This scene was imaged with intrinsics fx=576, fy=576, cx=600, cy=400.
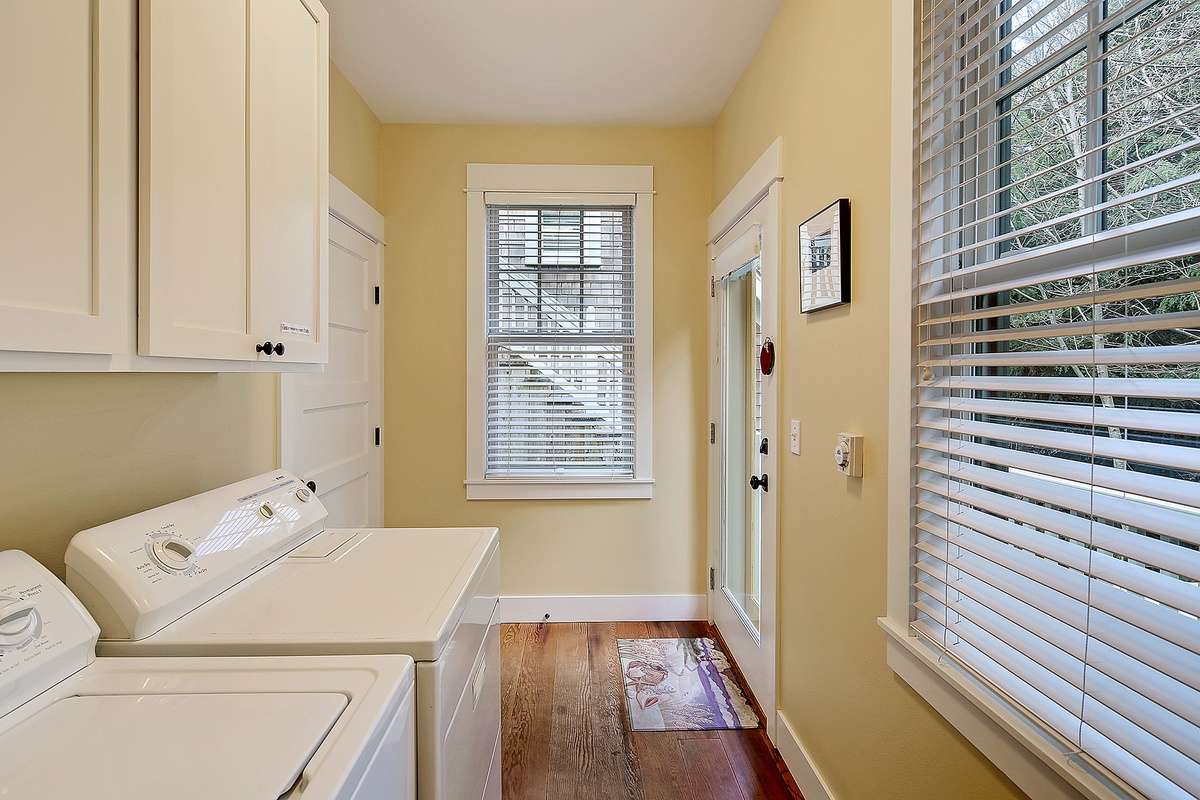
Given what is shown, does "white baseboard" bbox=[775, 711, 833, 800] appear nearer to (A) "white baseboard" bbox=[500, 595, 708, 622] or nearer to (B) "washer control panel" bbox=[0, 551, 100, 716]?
(A) "white baseboard" bbox=[500, 595, 708, 622]

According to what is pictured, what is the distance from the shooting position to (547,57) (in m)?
2.37

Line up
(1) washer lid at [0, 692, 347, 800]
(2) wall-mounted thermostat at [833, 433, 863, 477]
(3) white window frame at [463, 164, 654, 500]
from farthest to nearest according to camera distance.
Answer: (3) white window frame at [463, 164, 654, 500], (2) wall-mounted thermostat at [833, 433, 863, 477], (1) washer lid at [0, 692, 347, 800]

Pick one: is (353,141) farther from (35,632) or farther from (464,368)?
(35,632)

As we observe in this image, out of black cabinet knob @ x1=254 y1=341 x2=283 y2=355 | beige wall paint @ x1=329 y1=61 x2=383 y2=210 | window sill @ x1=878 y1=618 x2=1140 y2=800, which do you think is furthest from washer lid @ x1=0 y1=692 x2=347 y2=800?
beige wall paint @ x1=329 y1=61 x2=383 y2=210

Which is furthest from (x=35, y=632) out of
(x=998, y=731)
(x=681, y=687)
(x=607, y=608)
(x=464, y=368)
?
(x=607, y=608)

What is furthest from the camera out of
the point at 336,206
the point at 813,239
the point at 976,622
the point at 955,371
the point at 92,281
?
the point at 336,206

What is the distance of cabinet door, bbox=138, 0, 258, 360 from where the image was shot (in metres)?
0.91

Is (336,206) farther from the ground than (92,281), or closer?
farther from the ground

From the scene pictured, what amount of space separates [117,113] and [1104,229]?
1.49m

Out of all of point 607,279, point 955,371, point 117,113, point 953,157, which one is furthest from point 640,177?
point 117,113

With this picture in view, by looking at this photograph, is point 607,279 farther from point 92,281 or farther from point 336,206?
point 92,281

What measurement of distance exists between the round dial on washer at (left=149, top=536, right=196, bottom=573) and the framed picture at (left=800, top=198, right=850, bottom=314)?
162 centimetres

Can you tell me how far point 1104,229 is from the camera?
0.87 m

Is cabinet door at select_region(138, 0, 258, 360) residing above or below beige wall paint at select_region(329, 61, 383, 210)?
below
